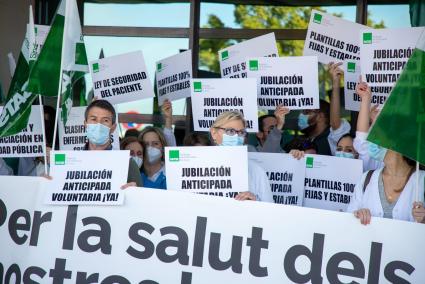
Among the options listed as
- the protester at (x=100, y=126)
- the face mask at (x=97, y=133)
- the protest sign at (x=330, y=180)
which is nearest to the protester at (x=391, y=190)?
the protest sign at (x=330, y=180)

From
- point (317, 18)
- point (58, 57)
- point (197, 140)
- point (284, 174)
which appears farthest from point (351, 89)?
point (58, 57)

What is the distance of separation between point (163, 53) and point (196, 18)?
52 cm

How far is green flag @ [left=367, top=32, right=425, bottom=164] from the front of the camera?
5254 mm

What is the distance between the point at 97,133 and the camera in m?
6.00

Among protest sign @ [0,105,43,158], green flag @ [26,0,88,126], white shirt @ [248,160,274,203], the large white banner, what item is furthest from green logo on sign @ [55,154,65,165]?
protest sign @ [0,105,43,158]

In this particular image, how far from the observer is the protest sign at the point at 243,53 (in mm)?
7578

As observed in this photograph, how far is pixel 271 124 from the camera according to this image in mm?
7570

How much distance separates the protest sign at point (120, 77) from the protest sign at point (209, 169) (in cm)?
200

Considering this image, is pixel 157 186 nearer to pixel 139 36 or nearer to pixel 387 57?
pixel 387 57

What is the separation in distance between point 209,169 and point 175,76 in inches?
92.5

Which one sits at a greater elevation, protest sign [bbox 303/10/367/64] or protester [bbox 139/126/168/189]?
protest sign [bbox 303/10/367/64]

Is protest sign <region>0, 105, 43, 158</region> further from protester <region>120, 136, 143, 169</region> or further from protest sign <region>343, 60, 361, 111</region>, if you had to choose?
protest sign <region>343, 60, 361, 111</region>

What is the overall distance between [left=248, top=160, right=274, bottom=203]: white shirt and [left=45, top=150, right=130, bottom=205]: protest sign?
839 millimetres

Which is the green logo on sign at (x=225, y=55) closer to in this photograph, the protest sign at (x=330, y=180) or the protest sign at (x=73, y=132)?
the protest sign at (x=73, y=132)
